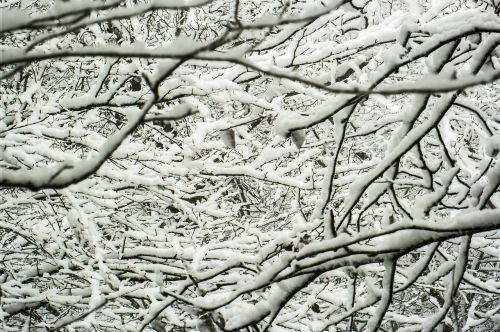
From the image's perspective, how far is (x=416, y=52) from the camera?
118cm

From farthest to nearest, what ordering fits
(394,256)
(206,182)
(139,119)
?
(206,182) → (394,256) → (139,119)

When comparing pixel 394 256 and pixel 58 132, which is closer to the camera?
pixel 394 256

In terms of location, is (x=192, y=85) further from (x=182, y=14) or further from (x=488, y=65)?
(x=182, y=14)

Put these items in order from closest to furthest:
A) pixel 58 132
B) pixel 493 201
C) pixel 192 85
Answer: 1. pixel 493 201
2. pixel 192 85
3. pixel 58 132

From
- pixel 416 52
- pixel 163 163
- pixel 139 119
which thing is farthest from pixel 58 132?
pixel 416 52

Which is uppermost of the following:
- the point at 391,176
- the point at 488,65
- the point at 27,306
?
the point at 488,65

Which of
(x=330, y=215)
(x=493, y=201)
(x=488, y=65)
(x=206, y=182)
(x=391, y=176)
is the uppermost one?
(x=206, y=182)

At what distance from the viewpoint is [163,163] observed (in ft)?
9.26

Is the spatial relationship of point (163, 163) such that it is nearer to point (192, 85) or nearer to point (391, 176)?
point (192, 85)

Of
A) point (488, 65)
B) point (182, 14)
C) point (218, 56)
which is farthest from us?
point (182, 14)

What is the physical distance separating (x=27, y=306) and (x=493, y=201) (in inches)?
110

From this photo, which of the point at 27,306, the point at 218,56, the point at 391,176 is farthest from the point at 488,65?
the point at 27,306

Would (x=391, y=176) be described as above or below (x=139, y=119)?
above

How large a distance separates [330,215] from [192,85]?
1349 mm
